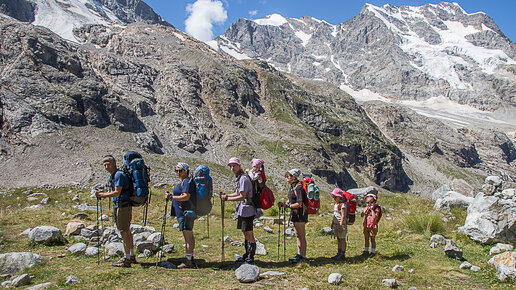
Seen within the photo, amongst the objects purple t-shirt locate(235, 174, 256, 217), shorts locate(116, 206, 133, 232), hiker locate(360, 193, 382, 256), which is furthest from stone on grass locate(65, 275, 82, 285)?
hiker locate(360, 193, 382, 256)

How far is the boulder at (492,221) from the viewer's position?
32.9 ft

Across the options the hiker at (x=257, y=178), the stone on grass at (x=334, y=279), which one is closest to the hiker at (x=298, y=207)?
the hiker at (x=257, y=178)

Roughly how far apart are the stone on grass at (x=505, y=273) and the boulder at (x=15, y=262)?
11.2 metres

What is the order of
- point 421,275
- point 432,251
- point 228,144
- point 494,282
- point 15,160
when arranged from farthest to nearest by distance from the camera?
1. point 228,144
2. point 15,160
3. point 432,251
4. point 421,275
5. point 494,282

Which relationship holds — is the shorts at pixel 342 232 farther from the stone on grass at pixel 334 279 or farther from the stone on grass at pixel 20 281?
the stone on grass at pixel 20 281

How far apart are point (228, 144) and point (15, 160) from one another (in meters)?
50.4

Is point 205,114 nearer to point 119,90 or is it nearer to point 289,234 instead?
point 119,90

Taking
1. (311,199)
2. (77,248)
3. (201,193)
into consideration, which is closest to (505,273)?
(311,199)

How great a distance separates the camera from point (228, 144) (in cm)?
9262

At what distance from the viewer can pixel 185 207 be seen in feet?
27.5

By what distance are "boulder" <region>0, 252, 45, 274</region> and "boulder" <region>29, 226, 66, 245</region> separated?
2.34 m

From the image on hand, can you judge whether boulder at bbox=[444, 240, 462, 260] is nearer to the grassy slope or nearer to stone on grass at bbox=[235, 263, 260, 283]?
the grassy slope

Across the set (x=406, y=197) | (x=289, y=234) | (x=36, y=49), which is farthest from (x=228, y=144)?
(x=289, y=234)

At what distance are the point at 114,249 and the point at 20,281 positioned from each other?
2.67 m
